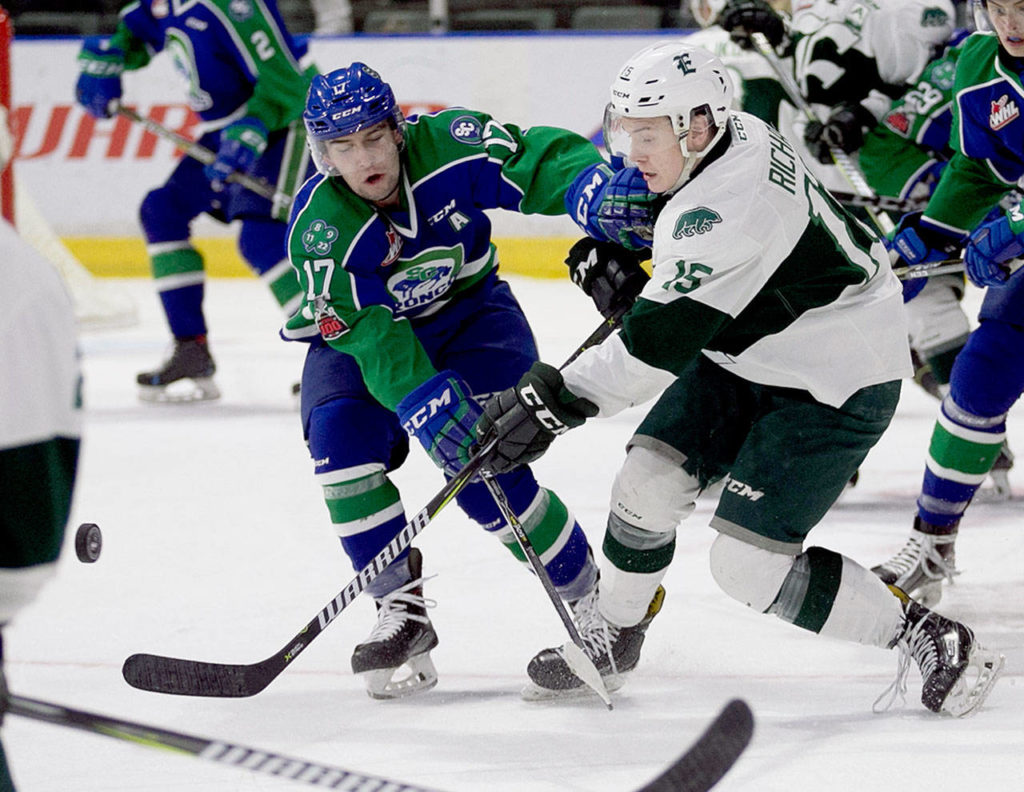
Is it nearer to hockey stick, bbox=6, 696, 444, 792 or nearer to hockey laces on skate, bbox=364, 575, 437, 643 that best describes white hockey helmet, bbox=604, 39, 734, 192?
hockey laces on skate, bbox=364, 575, 437, 643

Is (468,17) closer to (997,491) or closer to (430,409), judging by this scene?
(997,491)

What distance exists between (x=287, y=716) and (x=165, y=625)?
1.74ft

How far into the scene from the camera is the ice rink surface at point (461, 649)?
2.06 meters

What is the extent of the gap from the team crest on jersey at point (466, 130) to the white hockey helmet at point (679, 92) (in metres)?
0.38

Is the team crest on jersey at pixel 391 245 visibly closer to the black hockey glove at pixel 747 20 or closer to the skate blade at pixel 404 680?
the skate blade at pixel 404 680

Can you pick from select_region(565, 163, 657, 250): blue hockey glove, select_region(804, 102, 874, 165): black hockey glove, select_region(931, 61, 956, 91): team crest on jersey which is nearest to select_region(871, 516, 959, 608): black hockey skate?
select_region(565, 163, 657, 250): blue hockey glove

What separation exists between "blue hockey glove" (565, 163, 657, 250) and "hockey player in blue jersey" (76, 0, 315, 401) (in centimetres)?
223

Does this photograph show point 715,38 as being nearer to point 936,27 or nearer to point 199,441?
point 936,27

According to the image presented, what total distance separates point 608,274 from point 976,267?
636 millimetres

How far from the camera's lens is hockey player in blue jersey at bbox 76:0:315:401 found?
446 centimetres

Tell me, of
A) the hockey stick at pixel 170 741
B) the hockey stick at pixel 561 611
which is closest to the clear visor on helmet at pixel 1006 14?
the hockey stick at pixel 561 611

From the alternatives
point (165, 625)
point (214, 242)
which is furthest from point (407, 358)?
point (214, 242)

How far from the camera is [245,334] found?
5.73 meters

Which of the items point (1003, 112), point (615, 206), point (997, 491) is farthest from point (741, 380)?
point (997, 491)
